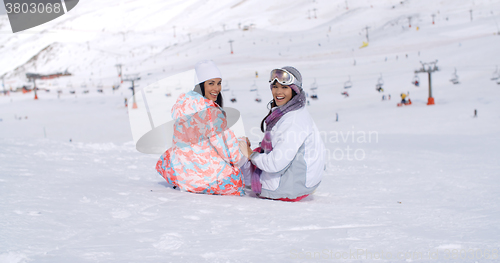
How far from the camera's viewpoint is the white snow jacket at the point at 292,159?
283 cm

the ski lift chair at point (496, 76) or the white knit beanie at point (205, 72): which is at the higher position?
the white knit beanie at point (205, 72)

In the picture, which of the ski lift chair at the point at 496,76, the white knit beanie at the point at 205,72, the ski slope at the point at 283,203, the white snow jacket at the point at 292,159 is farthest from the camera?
the ski lift chair at the point at 496,76

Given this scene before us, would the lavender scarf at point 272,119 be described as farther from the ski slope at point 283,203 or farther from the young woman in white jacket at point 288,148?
the ski slope at point 283,203

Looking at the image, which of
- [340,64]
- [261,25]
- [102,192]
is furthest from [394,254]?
[261,25]

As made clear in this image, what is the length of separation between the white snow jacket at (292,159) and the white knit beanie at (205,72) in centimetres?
64

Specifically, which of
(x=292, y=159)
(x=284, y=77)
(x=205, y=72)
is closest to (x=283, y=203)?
(x=292, y=159)

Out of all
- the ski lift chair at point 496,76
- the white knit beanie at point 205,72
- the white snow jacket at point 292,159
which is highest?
the white knit beanie at point 205,72

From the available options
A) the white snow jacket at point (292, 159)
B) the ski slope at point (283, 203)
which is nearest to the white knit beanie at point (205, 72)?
the white snow jacket at point (292, 159)

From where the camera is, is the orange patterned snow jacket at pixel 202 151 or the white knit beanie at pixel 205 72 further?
the white knit beanie at pixel 205 72

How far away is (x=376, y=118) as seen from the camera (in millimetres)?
18594

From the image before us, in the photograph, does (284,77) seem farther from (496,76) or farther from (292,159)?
(496,76)

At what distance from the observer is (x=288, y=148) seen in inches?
111

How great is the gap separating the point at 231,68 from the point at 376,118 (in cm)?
2375

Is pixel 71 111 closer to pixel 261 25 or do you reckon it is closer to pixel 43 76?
pixel 43 76
